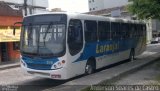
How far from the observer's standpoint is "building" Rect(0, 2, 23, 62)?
2628cm

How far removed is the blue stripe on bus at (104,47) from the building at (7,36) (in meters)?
10.0

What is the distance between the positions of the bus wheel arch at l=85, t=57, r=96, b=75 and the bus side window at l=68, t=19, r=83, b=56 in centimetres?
115

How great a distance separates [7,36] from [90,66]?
1275 cm

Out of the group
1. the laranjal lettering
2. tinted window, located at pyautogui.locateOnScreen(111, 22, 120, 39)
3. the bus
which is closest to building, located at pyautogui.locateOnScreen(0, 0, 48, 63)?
tinted window, located at pyautogui.locateOnScreen(111, 22, 120, 39)

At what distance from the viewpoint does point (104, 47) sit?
16.6 metres

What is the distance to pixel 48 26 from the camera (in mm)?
13039

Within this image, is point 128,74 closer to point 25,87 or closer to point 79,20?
point 79,20

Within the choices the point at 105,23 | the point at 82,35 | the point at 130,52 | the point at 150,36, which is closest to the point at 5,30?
the point at 130,52

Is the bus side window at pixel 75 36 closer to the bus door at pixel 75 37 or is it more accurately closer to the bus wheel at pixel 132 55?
the bus door at pixel 75 37

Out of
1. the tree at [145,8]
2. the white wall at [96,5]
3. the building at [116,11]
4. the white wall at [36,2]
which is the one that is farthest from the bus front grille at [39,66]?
the white wall at [96,5]

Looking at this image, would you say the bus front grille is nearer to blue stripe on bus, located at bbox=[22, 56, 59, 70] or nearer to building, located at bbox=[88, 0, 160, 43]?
blue stripe on bus, located at bbox=[22, 56, 59, 70]

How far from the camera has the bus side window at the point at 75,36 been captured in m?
13.1

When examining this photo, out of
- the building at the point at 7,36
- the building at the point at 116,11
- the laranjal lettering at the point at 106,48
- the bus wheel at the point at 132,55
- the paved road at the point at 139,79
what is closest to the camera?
the paved road at the point at 139,79

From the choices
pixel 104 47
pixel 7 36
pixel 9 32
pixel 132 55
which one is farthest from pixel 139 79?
pixel 9 32
